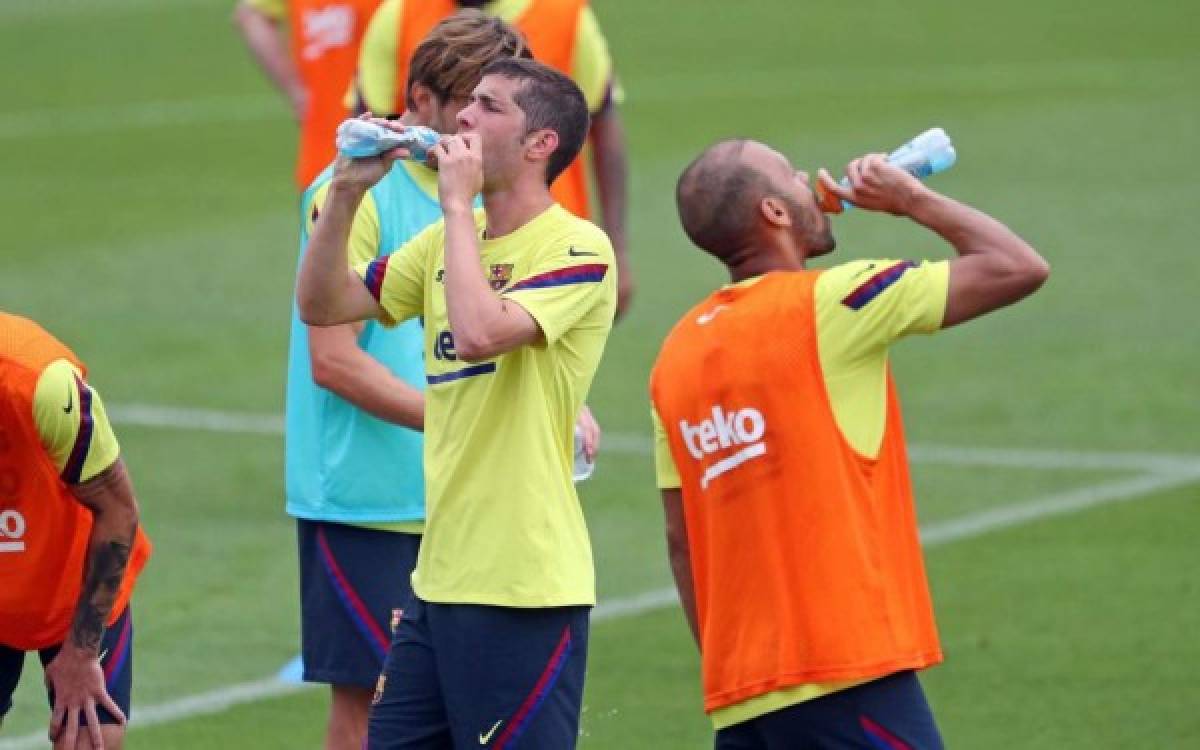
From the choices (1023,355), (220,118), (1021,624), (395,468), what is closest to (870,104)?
(220,118)

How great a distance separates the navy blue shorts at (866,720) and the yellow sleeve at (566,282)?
968 mm

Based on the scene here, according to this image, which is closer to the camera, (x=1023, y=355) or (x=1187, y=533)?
(x=1187, y=533)

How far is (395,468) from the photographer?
676 cm

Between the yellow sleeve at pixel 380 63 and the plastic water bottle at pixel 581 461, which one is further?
the yellow sleeve at pixel 380 63

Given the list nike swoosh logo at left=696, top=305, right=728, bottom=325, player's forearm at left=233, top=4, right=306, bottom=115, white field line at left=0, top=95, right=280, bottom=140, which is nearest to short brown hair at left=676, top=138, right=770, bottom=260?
nike swoosh logo at left=696, top=305, right=728, bottom=325

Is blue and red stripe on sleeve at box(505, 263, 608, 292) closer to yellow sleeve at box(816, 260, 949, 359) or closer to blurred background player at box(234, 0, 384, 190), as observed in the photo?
yellow sleeve at box(816, 260, 949, 359)

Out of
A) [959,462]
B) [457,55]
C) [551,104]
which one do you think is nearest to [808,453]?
[551,104]

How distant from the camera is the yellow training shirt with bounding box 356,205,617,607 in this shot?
5578mm

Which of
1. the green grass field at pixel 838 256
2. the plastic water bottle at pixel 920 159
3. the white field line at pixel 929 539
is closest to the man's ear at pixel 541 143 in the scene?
the plastic water bottle at pixel 920 159

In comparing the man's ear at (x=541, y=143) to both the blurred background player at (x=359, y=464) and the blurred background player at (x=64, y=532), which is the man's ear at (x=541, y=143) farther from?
the blurred background player at (x=64, y=532)

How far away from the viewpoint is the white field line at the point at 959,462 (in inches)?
344

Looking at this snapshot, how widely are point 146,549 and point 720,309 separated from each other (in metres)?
1.81

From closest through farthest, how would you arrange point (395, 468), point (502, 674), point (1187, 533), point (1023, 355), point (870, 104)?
1. point (502, 674)
2. point (395, 468)
3. point (1187, 533)
4. point (1023, 355)
5. point (870, 104)

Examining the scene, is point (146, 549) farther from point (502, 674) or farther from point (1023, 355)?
point (1023, 355)
